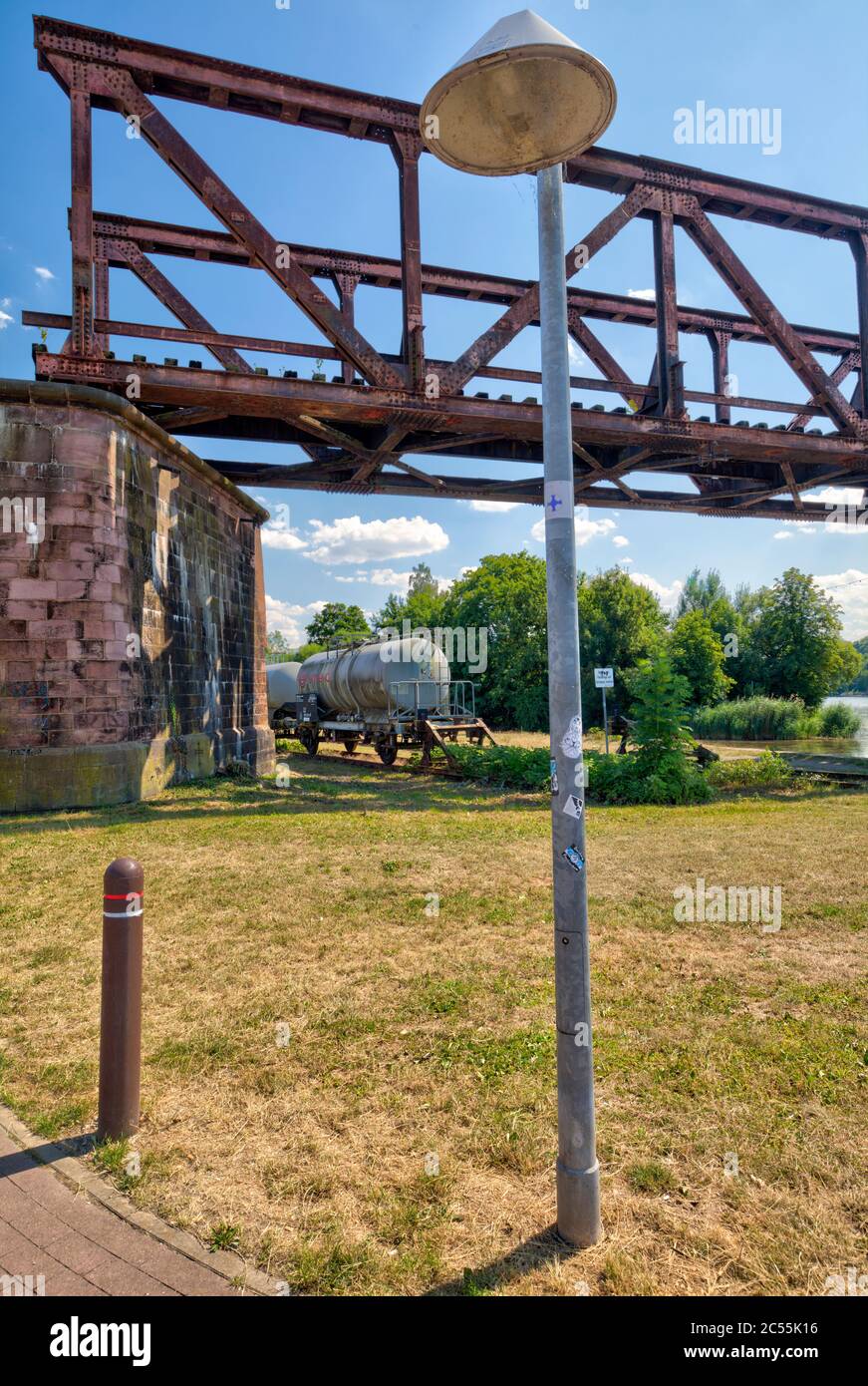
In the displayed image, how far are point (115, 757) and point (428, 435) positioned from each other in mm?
8054

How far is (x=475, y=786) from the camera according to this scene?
16.1 metres

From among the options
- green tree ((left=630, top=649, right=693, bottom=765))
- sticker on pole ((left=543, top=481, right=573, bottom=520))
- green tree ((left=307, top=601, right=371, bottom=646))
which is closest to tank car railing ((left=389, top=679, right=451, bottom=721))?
green tree ((left=630, top=649, right=693, bottom=765))

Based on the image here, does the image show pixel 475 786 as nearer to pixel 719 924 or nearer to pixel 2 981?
pixel 719 924

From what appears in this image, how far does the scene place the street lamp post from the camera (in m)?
2.55

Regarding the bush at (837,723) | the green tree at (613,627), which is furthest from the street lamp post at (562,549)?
the green tree at (613,627)

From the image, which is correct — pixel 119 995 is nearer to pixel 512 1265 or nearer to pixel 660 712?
pixel 512 1265

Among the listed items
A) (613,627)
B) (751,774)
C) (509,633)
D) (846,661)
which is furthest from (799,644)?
(751,774)

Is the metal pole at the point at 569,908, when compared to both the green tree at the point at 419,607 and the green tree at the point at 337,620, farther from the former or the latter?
the green tree at the point at 337,620

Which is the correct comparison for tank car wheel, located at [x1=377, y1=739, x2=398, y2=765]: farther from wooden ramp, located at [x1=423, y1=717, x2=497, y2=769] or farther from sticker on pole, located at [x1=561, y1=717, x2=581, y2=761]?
sticker on pole, located at [x1=561, y1=717, x2=581, y2=761]

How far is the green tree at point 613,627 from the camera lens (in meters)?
41.6

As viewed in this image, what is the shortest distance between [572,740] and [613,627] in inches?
1626

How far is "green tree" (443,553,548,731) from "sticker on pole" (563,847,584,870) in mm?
35922

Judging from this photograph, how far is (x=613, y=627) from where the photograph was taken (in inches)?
1673

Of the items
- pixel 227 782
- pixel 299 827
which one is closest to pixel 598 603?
pixel 227 782
